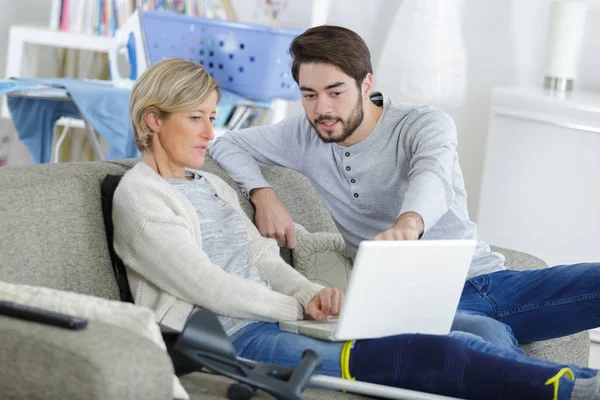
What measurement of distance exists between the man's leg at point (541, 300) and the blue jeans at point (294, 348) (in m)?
0.46

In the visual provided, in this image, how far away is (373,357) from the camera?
178cm

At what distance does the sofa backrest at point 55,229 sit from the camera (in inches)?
70.1

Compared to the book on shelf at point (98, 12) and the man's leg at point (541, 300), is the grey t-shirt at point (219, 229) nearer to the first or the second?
the man's leg at point (541, 300)

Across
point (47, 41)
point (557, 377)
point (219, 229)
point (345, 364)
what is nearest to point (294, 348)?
point (345, 364)

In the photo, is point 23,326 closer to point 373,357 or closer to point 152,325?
point 152,325

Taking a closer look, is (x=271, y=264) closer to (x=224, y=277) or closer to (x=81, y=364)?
(x=224, y=277)

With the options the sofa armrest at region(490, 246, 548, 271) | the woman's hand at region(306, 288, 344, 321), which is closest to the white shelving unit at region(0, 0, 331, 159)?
the sofa armrest at region(490, 246, 548, 271)

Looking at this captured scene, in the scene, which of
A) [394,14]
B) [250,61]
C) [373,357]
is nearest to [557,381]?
[373,357]

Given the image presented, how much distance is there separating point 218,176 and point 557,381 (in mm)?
1026

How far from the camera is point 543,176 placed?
370cm

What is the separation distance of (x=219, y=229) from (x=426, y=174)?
0.47 meters

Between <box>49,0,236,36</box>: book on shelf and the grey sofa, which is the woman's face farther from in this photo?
<box>49,0,236,36</box>: book on shelf

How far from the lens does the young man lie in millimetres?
2270

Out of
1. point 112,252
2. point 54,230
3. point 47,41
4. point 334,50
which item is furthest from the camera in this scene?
point 47,41
